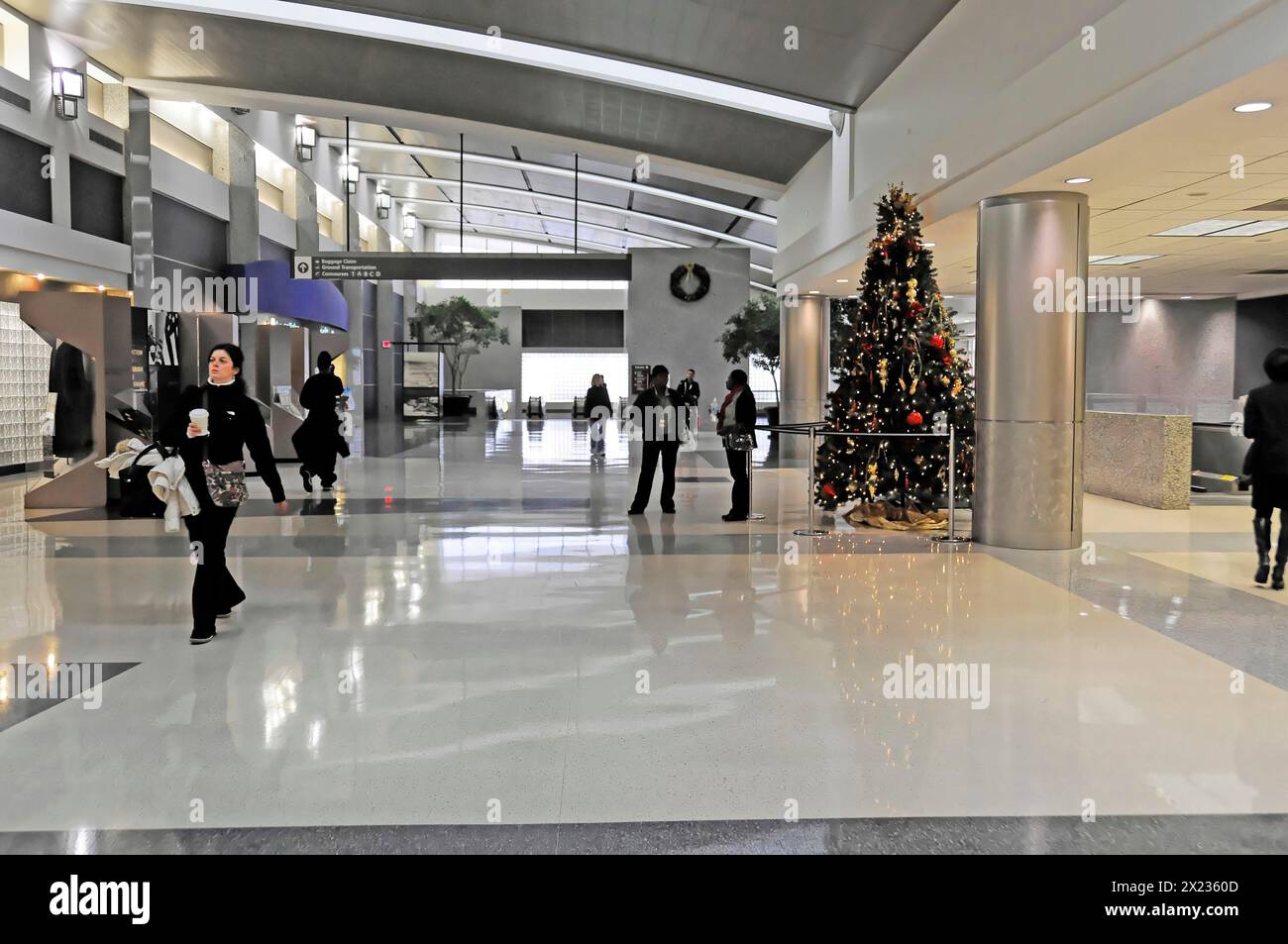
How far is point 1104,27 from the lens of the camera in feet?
23.2

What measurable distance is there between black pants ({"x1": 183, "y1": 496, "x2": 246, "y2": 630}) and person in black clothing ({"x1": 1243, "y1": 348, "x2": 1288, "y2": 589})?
22.4ft

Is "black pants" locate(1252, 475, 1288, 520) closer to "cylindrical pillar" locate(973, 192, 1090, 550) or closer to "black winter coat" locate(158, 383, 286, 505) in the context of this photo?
"cylindrical pillar" locate(973, 192, 1090, 550)

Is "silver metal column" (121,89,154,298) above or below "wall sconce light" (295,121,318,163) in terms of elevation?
below

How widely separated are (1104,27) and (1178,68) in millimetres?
994

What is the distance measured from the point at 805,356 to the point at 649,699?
51.9ft

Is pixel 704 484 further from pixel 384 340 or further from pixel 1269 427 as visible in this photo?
pixel 384 340

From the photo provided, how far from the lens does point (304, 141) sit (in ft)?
89.0

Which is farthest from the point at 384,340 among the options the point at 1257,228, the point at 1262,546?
the point at 1262,546

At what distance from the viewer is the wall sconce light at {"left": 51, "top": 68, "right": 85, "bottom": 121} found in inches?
624

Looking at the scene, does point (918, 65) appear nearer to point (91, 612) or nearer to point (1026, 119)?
point (1026, 119)

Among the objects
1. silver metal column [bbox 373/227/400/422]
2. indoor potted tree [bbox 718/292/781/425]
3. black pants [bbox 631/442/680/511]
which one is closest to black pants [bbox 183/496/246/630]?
black pants [bbox 631/442/680/511]

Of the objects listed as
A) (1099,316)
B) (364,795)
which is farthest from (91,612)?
(1099,316)

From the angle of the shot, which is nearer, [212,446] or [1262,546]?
[212,446]

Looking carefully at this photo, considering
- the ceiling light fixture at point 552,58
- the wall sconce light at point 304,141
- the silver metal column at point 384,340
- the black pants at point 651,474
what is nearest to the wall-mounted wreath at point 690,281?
the wall sconce light at point 304,141
